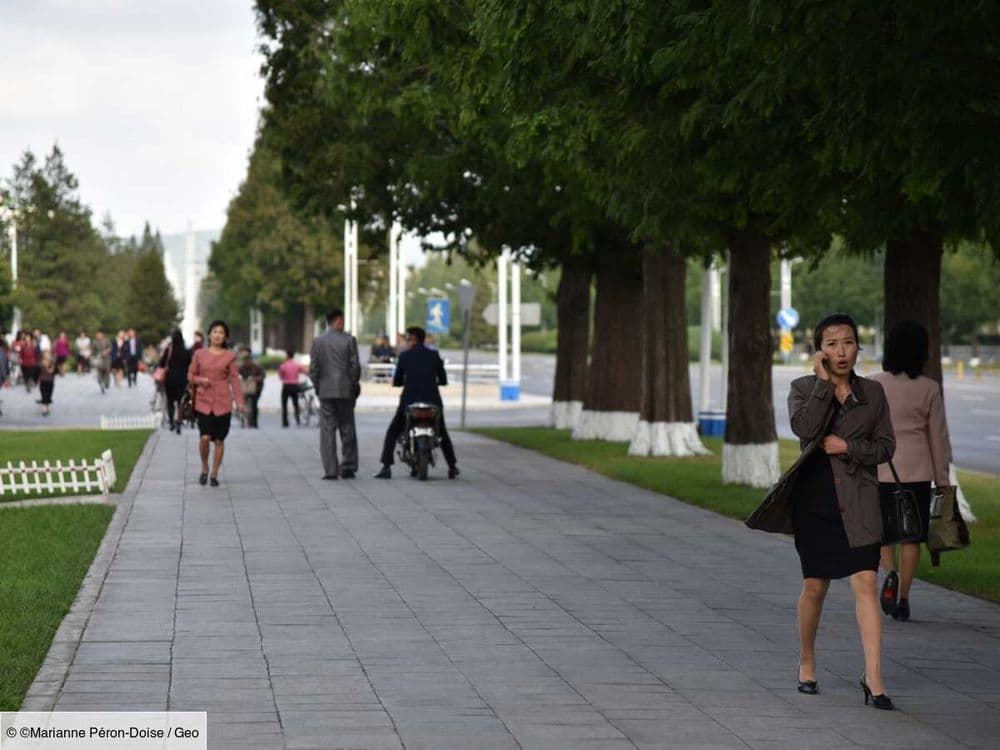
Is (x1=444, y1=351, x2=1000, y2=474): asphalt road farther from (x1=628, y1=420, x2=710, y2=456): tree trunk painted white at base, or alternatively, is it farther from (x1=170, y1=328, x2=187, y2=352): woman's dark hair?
(x1=170, y1=328, x2=187, y2=352): woman's dark hair

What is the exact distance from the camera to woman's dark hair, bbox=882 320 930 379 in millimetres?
11164

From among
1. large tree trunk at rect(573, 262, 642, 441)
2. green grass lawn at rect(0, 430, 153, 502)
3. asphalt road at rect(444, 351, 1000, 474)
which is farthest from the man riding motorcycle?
large tree trunk at rect(573, 262, 642, 441)

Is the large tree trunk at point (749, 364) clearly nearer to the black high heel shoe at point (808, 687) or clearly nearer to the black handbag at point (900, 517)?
the black handbag at point (900, 517)

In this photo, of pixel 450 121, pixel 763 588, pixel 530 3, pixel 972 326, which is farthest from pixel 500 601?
pixel 972 326

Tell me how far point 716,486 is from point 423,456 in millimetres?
3306

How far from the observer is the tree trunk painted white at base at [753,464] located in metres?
21.9

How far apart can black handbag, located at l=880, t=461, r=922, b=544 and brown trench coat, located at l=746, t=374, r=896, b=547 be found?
116 mm

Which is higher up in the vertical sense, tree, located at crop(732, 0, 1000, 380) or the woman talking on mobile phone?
tree, located at crop(732, 0, 1000, 380)

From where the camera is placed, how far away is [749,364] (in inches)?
874

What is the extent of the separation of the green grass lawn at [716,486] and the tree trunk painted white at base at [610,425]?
1.32 ft

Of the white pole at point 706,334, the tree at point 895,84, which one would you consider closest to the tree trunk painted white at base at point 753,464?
the tree at point 895,84

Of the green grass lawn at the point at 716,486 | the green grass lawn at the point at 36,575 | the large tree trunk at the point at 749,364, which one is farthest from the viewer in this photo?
the large tree trunk at the point at 749,364

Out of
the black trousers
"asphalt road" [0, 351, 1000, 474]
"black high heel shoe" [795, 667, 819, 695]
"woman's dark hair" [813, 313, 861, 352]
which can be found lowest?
"asphalt road" [0, 351, 1000, 474]

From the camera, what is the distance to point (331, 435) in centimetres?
2269
